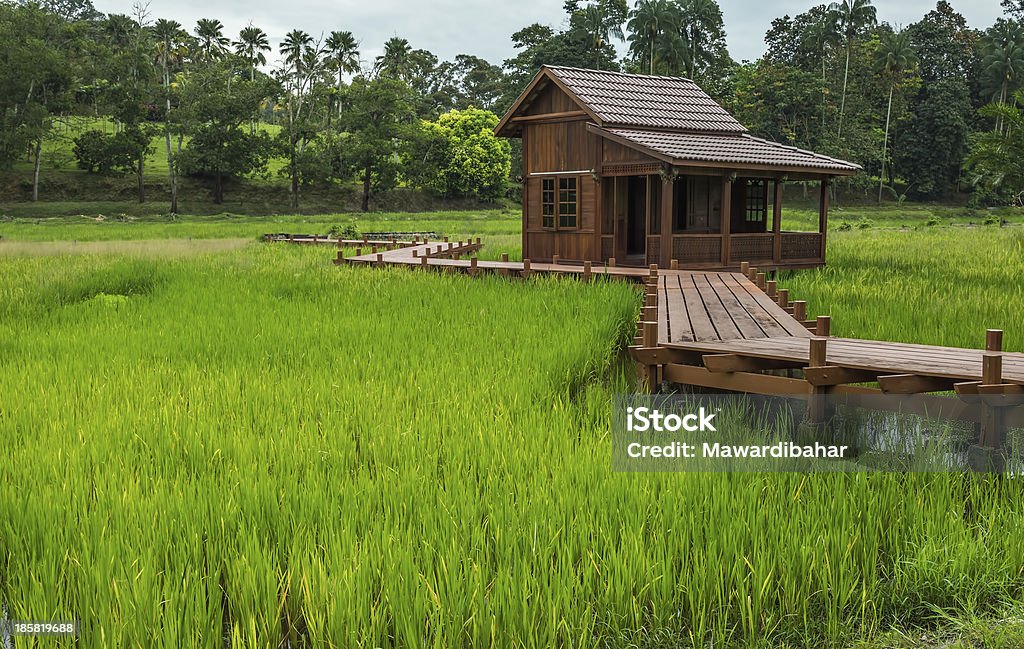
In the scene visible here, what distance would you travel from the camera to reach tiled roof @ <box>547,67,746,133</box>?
19.1 metres

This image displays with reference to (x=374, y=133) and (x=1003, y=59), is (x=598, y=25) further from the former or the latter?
(x=1003, y=59)

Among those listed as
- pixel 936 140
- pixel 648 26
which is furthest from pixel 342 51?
pixel 936 140

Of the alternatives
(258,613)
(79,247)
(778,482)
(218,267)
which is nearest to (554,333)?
(778,482)

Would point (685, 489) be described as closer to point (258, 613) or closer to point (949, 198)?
point (258, 613)

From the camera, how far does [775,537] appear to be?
422 cm

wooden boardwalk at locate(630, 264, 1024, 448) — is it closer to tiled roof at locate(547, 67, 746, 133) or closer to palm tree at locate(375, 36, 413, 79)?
tiled roof at locate(547, 67, 746, 133)

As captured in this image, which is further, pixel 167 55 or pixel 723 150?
pixel 167 55

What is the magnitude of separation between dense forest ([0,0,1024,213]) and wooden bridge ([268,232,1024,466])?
43596 mm

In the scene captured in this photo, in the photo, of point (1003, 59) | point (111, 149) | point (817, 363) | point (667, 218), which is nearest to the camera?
point (817, 363)

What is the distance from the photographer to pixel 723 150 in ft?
58.9

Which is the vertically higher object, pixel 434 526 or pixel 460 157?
pixel 460 157

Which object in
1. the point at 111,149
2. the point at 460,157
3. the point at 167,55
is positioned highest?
the point at 167,55

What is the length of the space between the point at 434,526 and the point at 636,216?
1706 centimetres

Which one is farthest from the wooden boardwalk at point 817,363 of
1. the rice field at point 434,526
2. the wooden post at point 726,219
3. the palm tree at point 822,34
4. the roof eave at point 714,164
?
the palm tree at point 822,34
